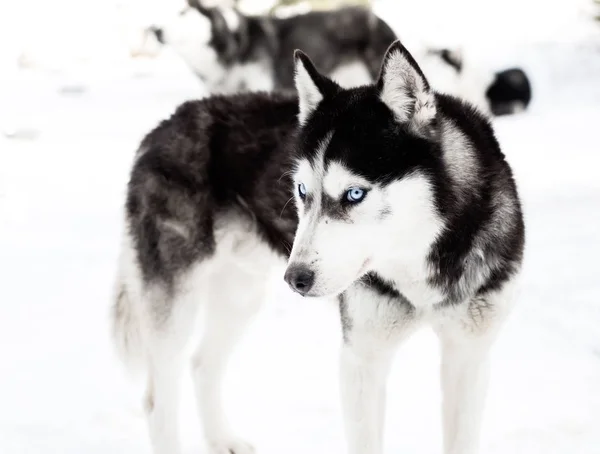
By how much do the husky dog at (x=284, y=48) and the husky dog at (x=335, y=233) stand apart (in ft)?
16.7

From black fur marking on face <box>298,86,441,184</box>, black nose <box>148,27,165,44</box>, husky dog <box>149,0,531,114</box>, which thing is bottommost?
black nose <box>148,27,165,44</box>

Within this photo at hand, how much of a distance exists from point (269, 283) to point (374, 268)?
1.11 m

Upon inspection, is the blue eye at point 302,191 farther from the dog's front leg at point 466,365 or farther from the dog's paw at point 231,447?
the dog's paw at point 231,447

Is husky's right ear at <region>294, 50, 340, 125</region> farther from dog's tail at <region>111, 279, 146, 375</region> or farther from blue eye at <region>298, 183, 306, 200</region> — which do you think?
dog's tail at <region>111, 279, 146, 375</region>

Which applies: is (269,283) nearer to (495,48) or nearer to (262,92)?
(262,92)

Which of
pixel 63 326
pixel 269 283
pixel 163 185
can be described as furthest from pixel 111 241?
pixel 163 185

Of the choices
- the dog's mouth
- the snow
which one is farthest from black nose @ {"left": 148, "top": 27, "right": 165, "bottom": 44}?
the dog's mouth

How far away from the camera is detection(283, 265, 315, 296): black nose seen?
1985mm

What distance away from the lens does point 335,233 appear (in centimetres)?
202

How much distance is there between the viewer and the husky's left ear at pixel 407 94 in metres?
2.01

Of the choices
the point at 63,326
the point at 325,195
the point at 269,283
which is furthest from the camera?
the point at 63,326

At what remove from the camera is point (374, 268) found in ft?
7.30

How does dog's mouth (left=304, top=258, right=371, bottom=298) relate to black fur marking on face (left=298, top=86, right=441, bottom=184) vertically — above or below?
below

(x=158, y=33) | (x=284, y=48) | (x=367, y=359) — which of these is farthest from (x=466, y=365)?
(x=158, y=33)
